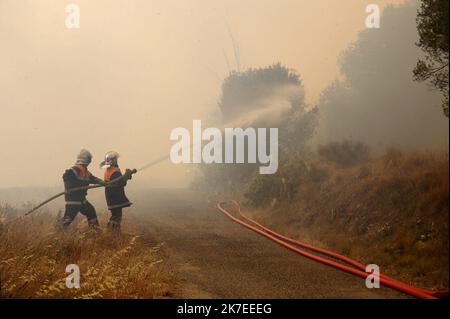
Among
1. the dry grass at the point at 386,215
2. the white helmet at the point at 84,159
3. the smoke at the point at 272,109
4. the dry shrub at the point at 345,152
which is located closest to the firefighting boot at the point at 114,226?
the white helmet at the point at 84,159

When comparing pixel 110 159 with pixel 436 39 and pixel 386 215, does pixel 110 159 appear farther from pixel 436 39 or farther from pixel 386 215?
pixel 436 39

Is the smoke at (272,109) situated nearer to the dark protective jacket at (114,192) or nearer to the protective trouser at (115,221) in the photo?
the dark protective jacket at (114,192)

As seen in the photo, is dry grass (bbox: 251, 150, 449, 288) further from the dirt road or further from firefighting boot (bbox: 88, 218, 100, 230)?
firefighting boot (bbox: 88, 218, 100, 230)

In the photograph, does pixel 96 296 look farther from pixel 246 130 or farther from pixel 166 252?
pixel 246 130

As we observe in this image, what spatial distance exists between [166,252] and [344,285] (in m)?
4.29

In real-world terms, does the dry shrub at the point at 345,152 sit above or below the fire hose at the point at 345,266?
above

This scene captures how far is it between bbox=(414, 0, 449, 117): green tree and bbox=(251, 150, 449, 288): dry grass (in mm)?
1796

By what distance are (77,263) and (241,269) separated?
319cm

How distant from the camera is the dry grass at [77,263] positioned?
18.3ft

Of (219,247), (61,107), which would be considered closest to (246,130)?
(219,247)

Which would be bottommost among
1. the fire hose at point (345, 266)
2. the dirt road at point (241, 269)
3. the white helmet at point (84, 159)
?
the dirt road at point (241, 269)

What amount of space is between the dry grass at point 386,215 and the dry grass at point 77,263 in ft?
14.3

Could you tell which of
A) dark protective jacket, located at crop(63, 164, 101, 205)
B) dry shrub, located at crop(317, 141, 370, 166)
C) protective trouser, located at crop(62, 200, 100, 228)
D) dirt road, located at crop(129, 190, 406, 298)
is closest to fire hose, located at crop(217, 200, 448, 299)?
dirt road, located at crop(129, 190, 406, 298)

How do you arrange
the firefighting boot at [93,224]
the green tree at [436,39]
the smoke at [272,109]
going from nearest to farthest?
1. the green tree at [436,39]
2. the firefighting boot at [93,224]
3. the smoke at [272,109]
